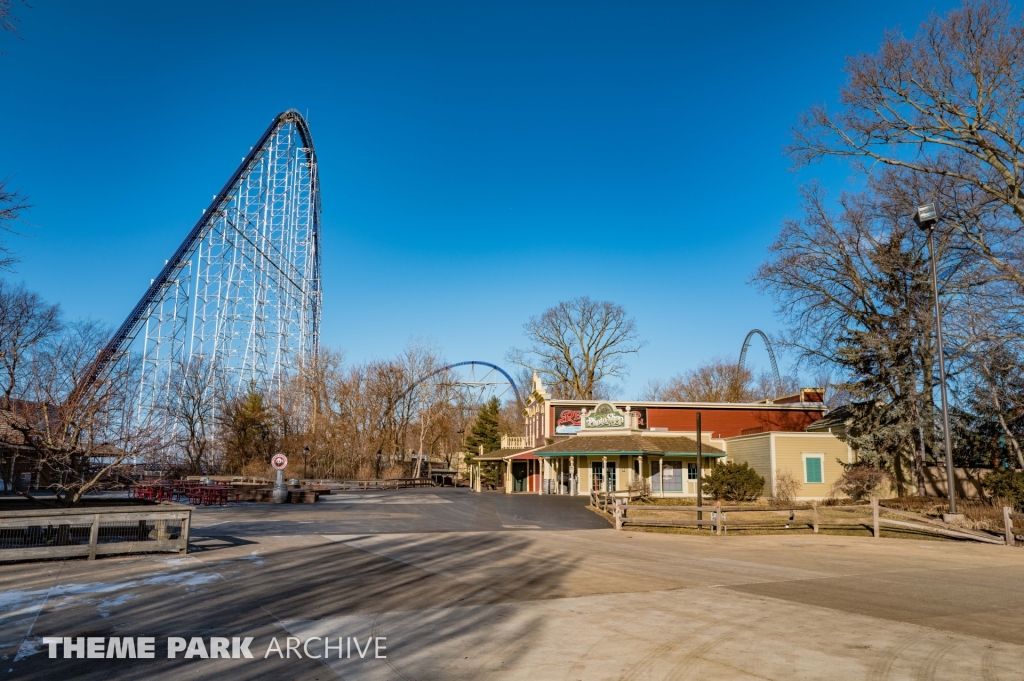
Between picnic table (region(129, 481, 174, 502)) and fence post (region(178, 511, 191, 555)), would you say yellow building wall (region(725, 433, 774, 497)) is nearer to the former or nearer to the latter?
picnic table (region(129, 481, 174, 502))

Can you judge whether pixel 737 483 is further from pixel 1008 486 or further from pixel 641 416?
pixel 1008 486

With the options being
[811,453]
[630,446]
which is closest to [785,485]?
[811,453]

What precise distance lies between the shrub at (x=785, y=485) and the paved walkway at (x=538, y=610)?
644 inches

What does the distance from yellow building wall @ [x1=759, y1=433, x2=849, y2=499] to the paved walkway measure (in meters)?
16.9

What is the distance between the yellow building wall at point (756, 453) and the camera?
32688 mm

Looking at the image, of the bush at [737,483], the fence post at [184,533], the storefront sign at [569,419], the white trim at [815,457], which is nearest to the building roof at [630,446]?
the storefront sign at [569,419]

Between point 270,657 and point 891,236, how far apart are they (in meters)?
31.1

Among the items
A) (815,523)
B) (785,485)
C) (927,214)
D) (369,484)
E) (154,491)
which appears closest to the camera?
(927,214)

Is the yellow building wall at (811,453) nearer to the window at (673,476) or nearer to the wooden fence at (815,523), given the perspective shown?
the window at (673,476)

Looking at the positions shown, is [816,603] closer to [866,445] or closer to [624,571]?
[624,571]

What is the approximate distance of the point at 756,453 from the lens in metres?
33.9

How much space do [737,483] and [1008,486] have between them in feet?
34.6

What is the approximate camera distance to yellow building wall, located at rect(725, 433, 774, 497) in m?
32.7

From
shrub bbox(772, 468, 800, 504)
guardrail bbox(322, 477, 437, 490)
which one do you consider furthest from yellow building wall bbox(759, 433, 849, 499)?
guardrail bbox(322, 477, 437, 490)
